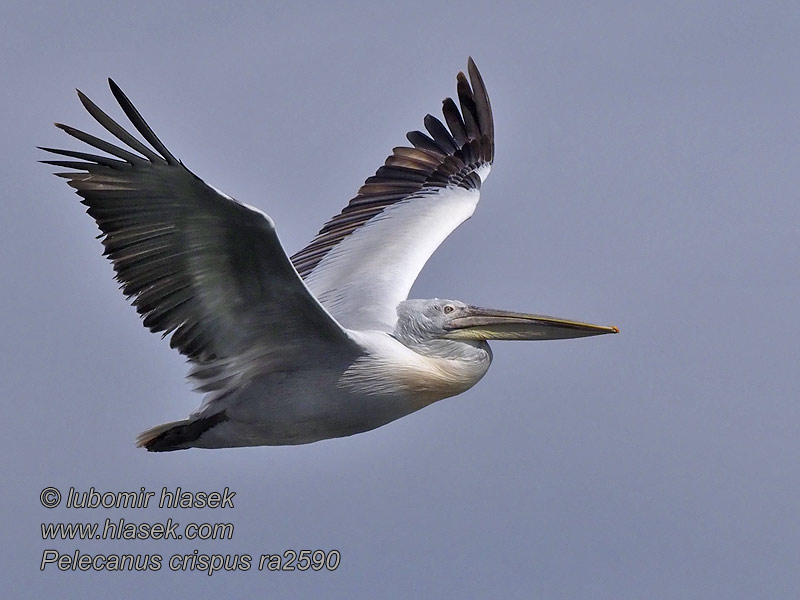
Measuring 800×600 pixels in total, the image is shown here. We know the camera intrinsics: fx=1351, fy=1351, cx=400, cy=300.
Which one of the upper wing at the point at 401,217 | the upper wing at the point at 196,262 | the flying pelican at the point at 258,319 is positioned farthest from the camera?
the upper wing at the point at 401,217

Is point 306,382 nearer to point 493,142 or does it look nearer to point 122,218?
point 122,218

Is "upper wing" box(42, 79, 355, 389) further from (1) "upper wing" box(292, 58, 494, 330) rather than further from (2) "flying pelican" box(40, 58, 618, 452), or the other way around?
(1) "upper wing" box(292, 58, 494, 330)

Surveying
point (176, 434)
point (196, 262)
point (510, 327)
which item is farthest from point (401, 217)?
point (196, 262)

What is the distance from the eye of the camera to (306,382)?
28.2 feet

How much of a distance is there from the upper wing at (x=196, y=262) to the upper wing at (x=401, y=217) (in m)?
1.10

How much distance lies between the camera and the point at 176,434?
8.98m

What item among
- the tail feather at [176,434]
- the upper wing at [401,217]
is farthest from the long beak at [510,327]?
the tail feather at [176,434]

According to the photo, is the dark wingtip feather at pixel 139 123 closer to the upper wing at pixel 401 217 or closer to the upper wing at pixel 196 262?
the upper wing at pixel 196 262

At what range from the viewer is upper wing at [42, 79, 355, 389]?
24.7 ft

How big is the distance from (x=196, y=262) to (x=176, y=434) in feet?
4.98

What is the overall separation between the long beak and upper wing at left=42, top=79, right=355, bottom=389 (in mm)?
1000

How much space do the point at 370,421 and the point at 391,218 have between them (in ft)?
9.66

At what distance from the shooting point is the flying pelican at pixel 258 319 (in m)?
7.64

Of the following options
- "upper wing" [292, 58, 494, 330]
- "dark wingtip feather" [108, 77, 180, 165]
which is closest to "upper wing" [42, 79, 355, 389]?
"dark wingtip feather" [108, 77, 180, 165]
